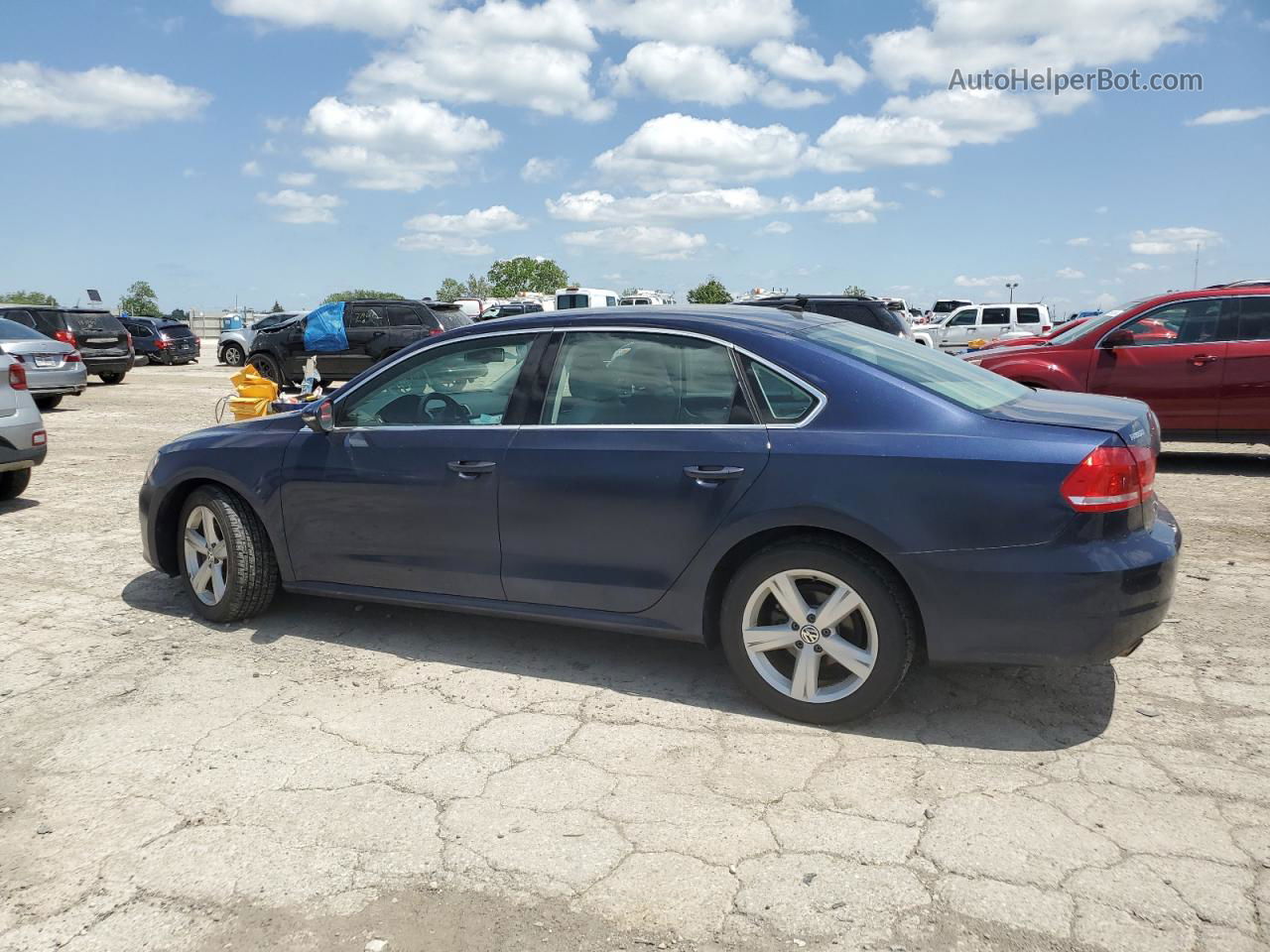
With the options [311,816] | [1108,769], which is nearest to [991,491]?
[1108,769]

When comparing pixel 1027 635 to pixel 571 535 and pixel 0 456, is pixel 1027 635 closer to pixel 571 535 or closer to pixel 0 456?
pixel 571 535

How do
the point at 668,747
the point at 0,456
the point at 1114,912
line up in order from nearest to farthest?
the point at 1114,912 → the point at 668,747 → the point at 0,456

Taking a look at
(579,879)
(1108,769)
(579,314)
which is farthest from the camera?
(579,314)

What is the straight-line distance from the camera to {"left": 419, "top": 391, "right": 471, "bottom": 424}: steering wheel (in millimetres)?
4547

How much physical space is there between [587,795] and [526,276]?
127m

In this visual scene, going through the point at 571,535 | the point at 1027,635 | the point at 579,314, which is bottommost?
the point at 1027,635

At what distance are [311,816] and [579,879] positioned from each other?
95 cm

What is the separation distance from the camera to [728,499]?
3.82m

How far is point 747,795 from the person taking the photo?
332 cm

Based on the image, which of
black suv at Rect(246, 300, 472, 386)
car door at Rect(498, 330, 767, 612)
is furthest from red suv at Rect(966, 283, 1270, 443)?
black suv at Rect(246, 300, 472, 386)

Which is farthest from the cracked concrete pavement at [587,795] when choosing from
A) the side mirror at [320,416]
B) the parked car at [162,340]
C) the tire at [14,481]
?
the parked car at [162,340]

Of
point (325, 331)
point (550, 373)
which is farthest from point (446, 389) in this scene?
point (325, 331)

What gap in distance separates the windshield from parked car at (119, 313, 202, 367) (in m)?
28.0

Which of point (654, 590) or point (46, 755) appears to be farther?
point (654, 590)
